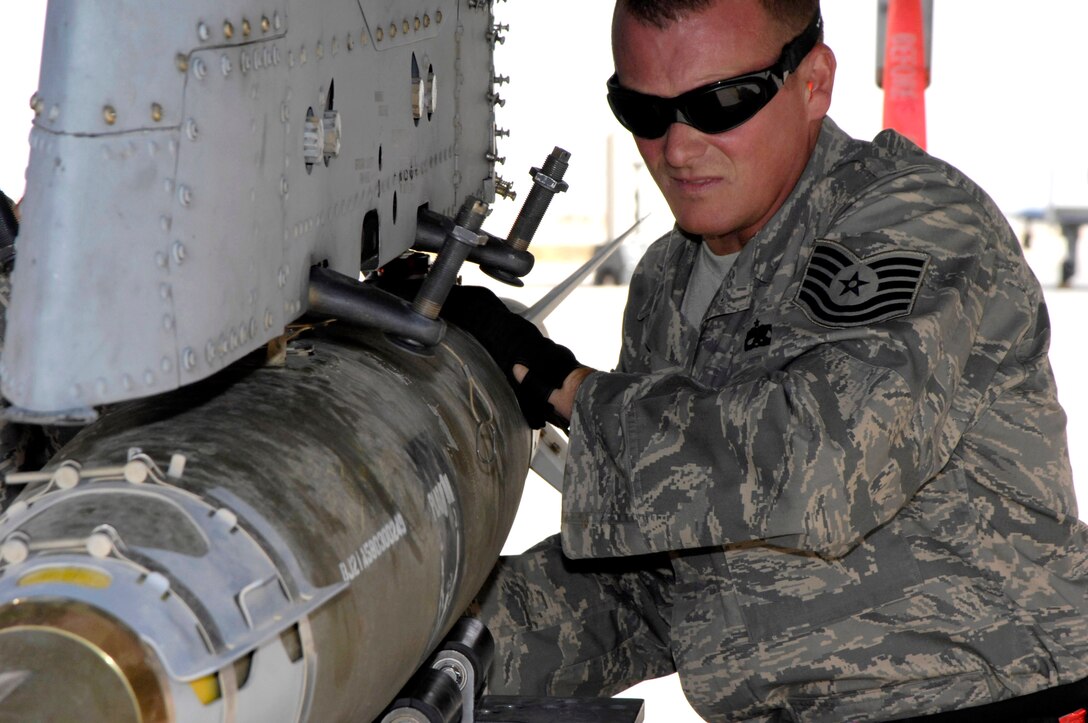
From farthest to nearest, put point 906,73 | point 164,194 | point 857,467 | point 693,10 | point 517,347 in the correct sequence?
point 906,73 < point 517,347 < point 693,10 < point 857,467 < point 164,194

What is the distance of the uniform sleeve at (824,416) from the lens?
175cm

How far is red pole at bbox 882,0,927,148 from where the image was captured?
267 inches

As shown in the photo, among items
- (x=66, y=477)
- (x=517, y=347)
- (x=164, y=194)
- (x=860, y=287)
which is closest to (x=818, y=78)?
(x=860, y=287)

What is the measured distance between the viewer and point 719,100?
6.70ft

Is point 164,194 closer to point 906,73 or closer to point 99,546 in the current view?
point 99,546

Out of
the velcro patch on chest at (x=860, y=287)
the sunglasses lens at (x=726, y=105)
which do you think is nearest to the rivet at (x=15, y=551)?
the velcro patch on chest at (x=860, y=287)

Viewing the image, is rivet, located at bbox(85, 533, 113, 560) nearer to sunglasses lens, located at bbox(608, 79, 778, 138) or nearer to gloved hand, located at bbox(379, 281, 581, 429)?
gloved hand, located at bbox(379, 281, 581, 429)

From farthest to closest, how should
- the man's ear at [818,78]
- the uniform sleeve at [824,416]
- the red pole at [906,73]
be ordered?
the red pole at [906,73] → the man's ear at [818,78] → the uniform sleeve at [824,416]

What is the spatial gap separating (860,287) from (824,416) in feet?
0.82

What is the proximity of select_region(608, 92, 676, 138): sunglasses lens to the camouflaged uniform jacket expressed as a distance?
275 mm

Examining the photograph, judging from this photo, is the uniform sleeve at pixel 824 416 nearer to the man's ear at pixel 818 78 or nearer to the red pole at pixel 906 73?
the man's ear at pixel 818 78

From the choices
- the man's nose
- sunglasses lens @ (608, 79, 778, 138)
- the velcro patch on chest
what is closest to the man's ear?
sunglasses lens @ (608, 79, 778, 138)

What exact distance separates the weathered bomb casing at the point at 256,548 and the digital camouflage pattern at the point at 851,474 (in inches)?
11.9

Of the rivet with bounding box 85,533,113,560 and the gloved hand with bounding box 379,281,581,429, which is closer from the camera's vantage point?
the rivet with bounding box 85,533,113,560
